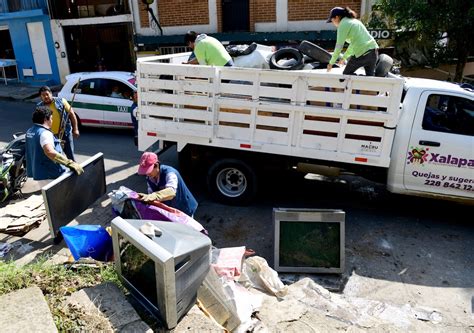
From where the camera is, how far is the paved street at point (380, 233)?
4465mm

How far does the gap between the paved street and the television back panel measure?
2.53 feet

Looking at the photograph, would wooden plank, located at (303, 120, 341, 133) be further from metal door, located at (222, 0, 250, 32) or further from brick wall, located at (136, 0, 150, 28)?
brick wall, located at (136, 0, 150, 28)

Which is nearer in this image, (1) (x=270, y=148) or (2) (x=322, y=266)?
(2) (x=322, y=266)

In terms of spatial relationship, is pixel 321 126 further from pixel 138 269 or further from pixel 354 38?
pixel 138 269

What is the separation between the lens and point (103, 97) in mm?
9898

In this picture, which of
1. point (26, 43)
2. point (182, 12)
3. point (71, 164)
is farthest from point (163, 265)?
point (26, 43)

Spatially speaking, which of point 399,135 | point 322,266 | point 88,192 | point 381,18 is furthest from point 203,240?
point 381,18

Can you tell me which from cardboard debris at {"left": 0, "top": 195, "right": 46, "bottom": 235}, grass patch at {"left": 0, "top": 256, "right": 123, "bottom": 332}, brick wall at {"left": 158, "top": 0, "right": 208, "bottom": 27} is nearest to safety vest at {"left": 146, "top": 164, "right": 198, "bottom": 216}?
grass patch at {"left": 0, "top": 256, "right": 123, "bottom": 332}

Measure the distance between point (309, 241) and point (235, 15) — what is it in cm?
1061

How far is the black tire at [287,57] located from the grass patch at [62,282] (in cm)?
377

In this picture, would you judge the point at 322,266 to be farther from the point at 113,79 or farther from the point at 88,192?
the point at 113,79

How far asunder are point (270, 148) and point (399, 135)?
1.70 meters

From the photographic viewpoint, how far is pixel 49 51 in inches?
678

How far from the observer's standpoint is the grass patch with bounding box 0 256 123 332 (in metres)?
2.80
